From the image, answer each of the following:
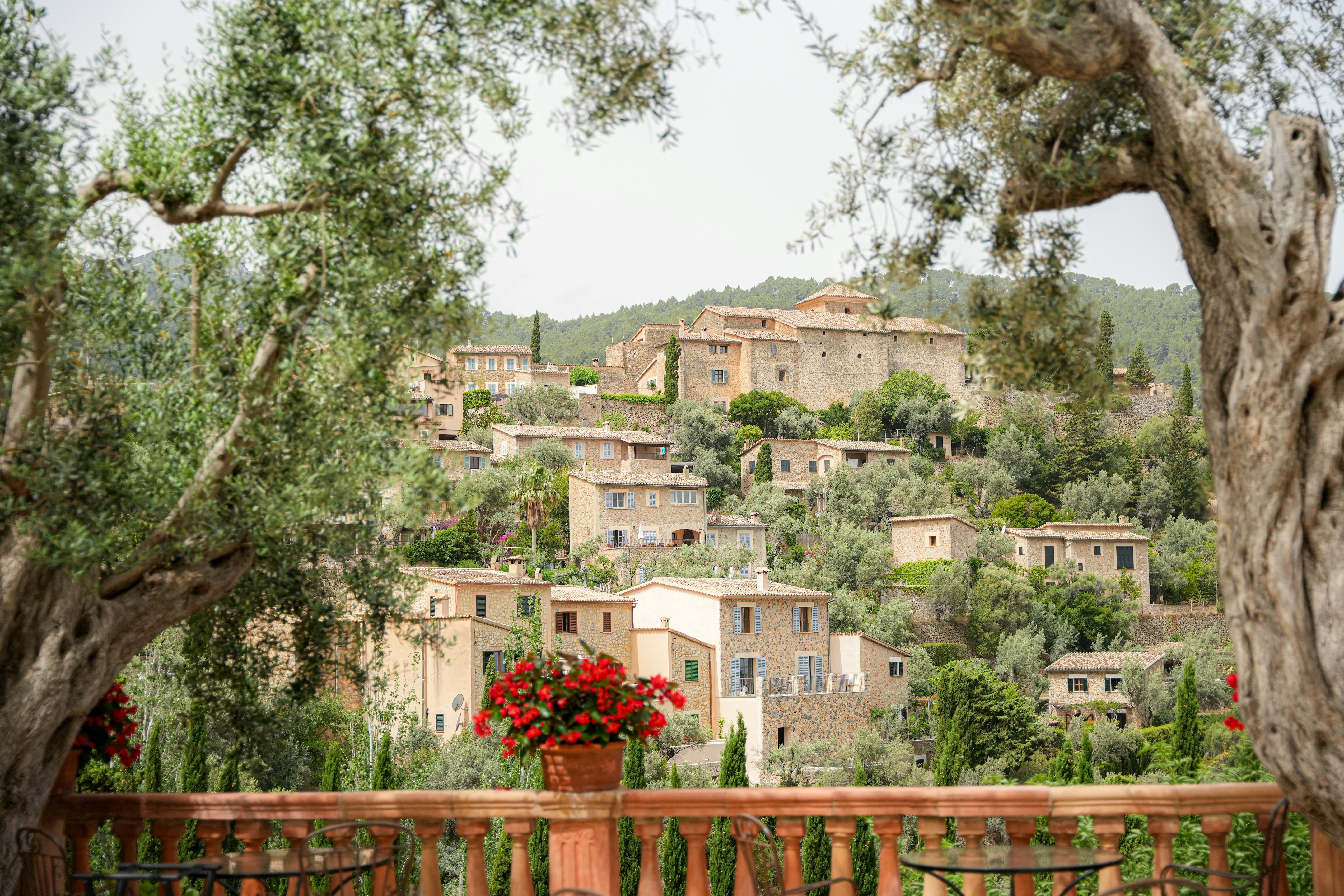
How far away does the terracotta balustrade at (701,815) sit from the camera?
5.19 m

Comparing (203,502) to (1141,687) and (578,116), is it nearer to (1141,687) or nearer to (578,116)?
(578,116)

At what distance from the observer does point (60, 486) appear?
4711 millimetres

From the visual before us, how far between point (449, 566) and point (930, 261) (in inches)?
1787

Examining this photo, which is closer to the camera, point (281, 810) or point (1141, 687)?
point (281, 810)

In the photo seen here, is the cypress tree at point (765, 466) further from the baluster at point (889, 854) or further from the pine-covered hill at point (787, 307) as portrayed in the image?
the baluster at point (889, 854)

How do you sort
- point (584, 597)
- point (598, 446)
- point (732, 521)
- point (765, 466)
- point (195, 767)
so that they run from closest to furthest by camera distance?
point (195, 767) → point (584, 597) → point (732, 521) → point (598, 446) → point (765, 466)

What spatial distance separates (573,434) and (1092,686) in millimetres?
28843

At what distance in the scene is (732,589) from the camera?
4334 cm

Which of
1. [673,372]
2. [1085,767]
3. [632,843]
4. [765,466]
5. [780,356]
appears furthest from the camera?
[780,356]

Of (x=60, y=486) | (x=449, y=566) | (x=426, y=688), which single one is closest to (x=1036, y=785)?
(x=60, y=486)

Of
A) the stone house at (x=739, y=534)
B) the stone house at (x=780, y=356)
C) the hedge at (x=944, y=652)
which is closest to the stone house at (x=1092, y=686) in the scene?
the hedge at (x=944, y=652)

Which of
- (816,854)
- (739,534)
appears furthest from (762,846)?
(739,534)

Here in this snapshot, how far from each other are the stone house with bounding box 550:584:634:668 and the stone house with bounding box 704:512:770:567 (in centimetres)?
1327

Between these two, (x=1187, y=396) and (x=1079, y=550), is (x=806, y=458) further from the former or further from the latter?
(x=1187, y=396)
